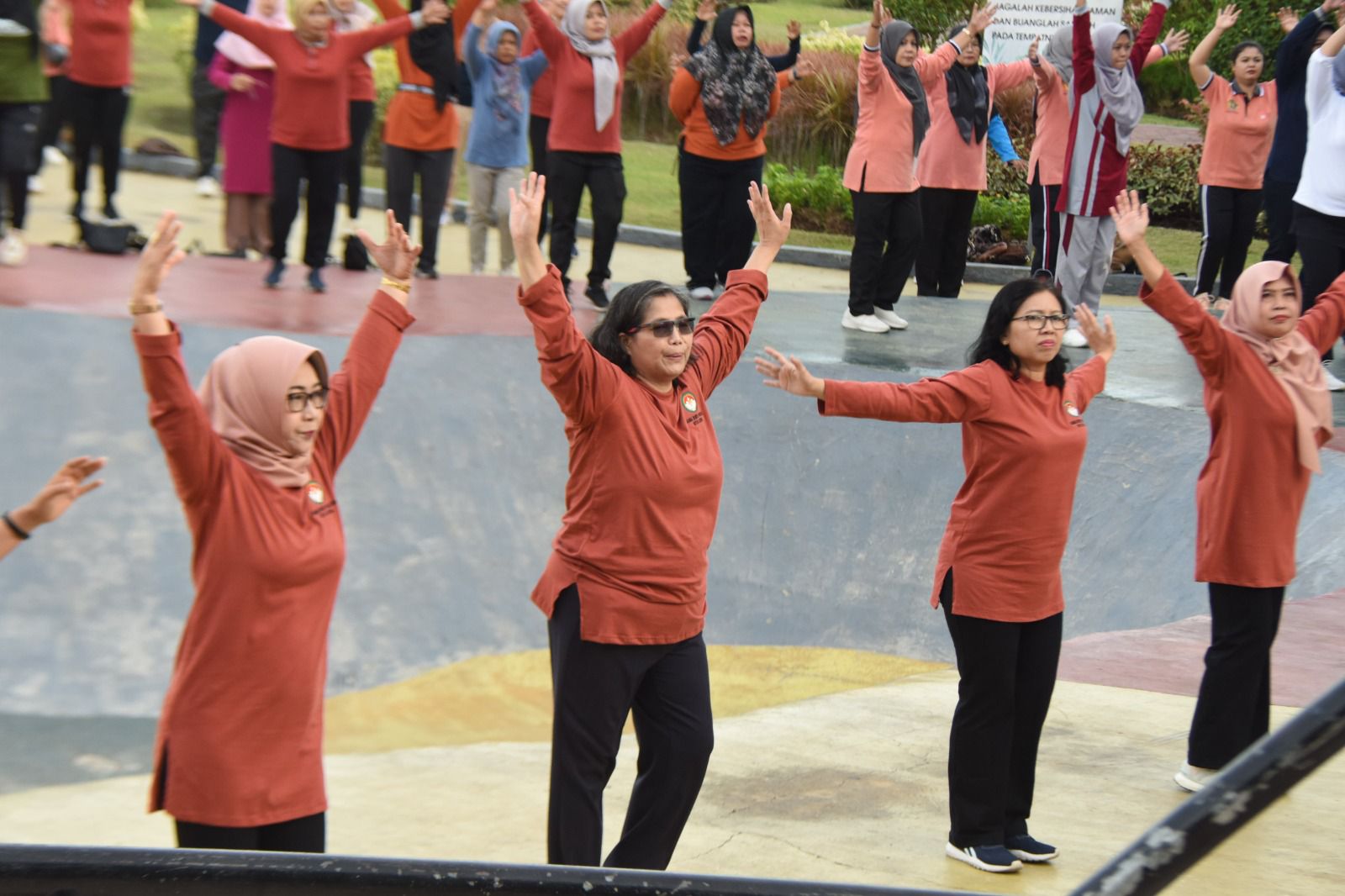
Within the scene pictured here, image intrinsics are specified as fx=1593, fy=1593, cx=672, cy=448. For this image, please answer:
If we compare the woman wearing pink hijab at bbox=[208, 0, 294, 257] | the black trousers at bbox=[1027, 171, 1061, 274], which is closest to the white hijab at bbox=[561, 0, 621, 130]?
the woman wearing pink hijab at bbox=[208, 0, 294, 257]

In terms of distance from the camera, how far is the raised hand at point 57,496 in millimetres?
3512

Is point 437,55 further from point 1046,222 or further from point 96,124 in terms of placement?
point 1046,222

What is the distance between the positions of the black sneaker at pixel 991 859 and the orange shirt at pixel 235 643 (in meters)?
2.10

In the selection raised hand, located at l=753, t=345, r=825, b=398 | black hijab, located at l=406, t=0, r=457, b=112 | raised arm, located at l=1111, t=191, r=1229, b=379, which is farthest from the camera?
black hijab, located at l=406, t=0, r=457, b=112

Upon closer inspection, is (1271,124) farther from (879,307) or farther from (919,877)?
(919,877)

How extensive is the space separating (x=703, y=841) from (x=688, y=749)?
93 centimetres

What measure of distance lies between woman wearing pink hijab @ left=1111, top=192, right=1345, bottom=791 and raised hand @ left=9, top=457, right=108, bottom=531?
3368 millimetres

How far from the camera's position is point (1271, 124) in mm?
11062

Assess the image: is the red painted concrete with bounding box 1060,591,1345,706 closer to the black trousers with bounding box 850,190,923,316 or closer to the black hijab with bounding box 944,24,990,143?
the black trousers with bounding box 850,190,923,316

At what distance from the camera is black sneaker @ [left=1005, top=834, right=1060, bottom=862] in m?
4.89

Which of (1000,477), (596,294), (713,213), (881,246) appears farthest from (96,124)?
(1000,477)

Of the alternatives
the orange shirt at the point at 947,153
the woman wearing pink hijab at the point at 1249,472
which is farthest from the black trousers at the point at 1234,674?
the orange shirt at the point at 947,153

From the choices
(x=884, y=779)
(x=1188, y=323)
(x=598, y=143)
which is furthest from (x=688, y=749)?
(x=598, y=143)

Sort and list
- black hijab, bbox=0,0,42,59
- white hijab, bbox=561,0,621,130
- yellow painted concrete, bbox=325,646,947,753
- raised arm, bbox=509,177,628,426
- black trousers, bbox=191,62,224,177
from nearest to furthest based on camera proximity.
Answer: raised arm, bbox=509,177,628,426, yellow painted concrete, bbox=325,646,947,753, black hijab, bbox=0,0,42,59, white hijab, bbox=561,0,621,130, black trousers, bbox=191,62,224,177
